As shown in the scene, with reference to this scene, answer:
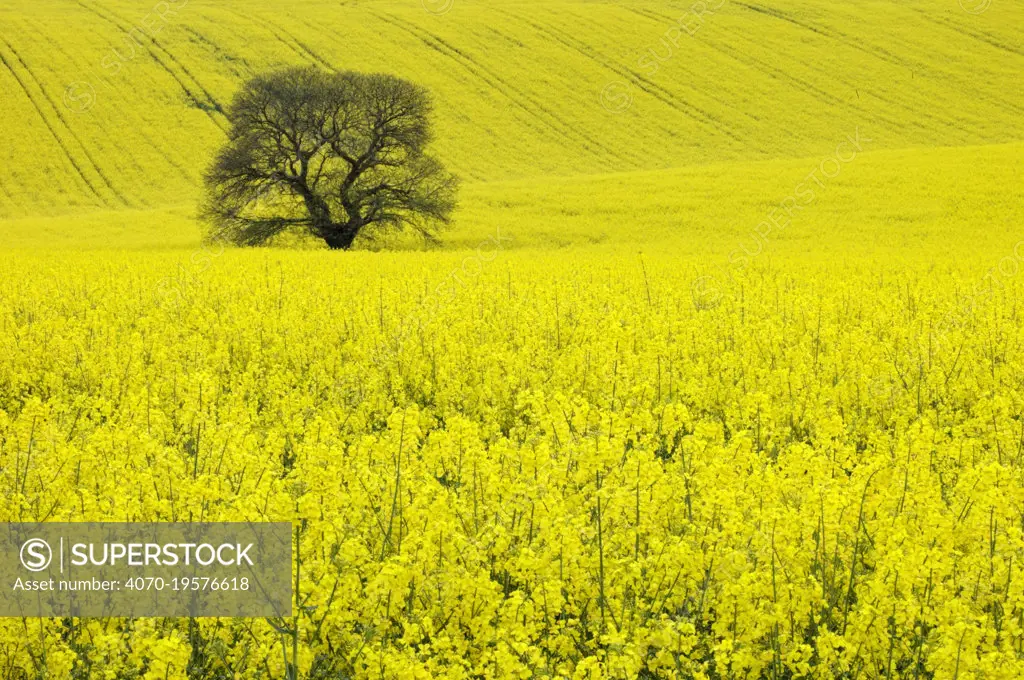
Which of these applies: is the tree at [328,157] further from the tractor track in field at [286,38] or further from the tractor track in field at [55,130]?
the tractor track in field at [286,38]

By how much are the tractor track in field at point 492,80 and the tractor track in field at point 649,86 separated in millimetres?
5989

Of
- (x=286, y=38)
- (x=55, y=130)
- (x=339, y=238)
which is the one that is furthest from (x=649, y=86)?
(x=55, y=130)

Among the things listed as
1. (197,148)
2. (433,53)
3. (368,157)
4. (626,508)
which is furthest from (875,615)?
(433,53)

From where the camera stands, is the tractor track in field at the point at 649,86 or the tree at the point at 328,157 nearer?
the tree at the point at 328,157

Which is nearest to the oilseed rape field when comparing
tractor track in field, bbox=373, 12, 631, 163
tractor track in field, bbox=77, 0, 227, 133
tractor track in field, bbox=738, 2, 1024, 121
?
tractor track in field, bbox=373, 12, 631, 163

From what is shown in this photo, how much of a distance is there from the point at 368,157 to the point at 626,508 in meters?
25.4

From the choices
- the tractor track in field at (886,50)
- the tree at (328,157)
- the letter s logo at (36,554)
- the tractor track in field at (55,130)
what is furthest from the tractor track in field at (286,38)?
the letter s logo at (36,554)

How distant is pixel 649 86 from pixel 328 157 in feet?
91.2

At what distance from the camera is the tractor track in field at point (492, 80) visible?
46156mm

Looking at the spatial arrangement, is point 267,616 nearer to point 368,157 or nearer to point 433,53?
point 368,157

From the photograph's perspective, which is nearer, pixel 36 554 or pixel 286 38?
pixel 36 554

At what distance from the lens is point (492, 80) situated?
2000 inches

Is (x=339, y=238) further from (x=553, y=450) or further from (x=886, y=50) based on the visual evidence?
(x=886, y=50)

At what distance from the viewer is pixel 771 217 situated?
2995cm
